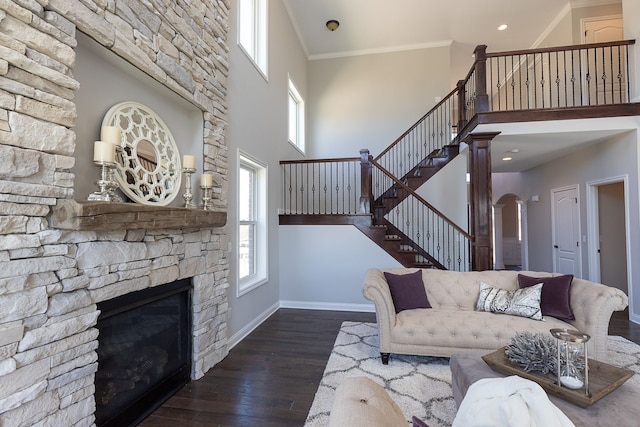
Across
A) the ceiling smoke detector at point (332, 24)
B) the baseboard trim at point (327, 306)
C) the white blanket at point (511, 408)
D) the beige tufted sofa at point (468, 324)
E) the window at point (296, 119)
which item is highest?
the ceiling smoke detector at point (332, 24)

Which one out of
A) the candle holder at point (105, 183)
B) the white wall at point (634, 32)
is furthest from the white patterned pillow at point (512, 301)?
the candle holder at point (105, 183)

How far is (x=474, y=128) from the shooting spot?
4.50m

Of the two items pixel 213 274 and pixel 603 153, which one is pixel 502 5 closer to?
pixel 603 153

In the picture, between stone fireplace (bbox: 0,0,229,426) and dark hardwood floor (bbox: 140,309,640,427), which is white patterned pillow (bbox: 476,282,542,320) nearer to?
dark hardwood floor (bbox: 140,309,640,427)

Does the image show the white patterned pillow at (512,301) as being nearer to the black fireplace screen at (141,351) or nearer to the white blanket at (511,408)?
the white blanket at (511,408)

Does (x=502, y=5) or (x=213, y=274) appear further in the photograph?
(x=502, y=5)

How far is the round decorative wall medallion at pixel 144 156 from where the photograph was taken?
6.78ft

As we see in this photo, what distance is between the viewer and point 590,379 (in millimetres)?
1811

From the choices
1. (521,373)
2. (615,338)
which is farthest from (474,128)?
(521,373)

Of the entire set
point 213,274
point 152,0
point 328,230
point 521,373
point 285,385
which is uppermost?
point 152,0

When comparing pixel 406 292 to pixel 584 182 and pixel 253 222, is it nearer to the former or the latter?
pixel 253 222

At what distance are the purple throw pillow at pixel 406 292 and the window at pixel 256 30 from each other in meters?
3.42

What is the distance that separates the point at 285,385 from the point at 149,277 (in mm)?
1441

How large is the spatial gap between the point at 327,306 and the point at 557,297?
3025 millimetres
